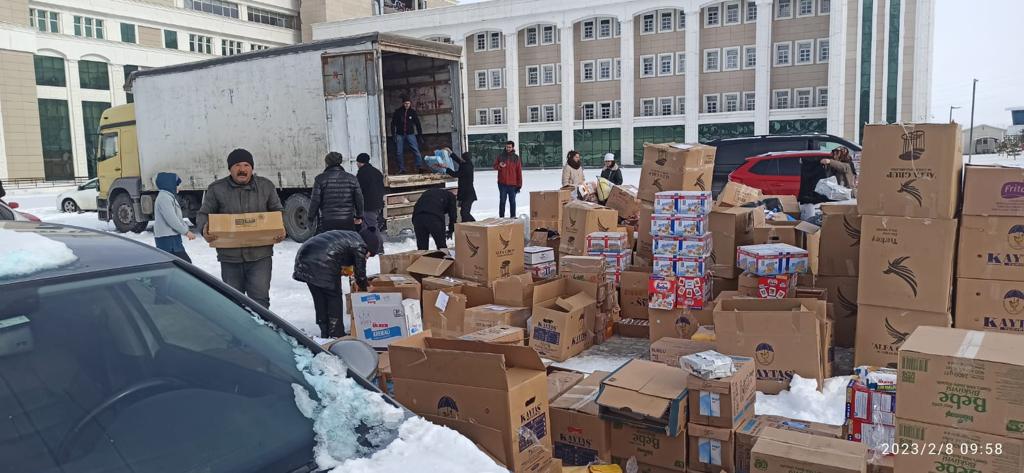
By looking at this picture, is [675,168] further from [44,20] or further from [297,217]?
[44,20]

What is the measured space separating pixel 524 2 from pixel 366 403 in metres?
44.9

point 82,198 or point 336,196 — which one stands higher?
point 336,196

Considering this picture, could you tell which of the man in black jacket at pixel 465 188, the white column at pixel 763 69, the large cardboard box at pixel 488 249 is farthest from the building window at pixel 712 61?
the large cardboard box at pixel 488 249

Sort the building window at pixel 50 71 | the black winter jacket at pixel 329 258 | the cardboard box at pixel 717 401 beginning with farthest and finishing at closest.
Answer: the building window at pixel 50 71
the black winter jacket at pixel 329 258
the cardboard box at pixel 717 401

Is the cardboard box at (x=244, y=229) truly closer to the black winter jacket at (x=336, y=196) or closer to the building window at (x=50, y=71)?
the black winter jacket at (x=336, y=196)

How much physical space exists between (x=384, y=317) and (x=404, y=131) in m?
6.99

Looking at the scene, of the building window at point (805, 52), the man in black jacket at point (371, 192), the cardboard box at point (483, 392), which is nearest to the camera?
the cardboard box at point (483, 392)

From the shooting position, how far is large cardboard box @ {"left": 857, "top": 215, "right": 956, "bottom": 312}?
4.89m

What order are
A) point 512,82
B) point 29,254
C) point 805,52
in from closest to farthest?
1. point 29,254
2. point 805,52
3. point 512,82

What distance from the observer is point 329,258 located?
6.27 meters

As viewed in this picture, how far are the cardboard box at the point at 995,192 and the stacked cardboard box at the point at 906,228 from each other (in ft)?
0.31

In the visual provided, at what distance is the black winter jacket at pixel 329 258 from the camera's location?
625 cm

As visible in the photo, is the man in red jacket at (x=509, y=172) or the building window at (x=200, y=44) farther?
the building window at (x=200, y=44)

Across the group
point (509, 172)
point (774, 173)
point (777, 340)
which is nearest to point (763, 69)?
point (774, 173)
